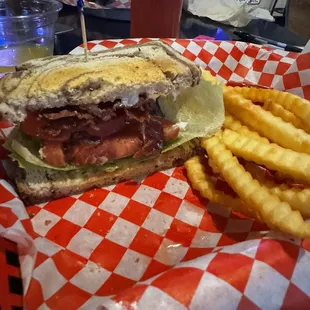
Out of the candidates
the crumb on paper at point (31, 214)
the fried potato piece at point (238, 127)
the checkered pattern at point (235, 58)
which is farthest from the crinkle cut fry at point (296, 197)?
the checkered pattern at point (235, 58)

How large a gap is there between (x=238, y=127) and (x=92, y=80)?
724 millimetres

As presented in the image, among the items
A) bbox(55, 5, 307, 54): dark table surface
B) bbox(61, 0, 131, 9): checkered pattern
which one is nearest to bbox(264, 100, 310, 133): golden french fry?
bbox(55, 5, 307, 54): dark table surface

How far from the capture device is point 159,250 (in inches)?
61.9

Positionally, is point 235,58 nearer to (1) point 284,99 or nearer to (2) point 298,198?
(1) point 284,99

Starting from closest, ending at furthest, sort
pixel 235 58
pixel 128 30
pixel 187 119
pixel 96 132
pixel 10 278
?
pixel 10 278 → pixel 96 132 → pixel 187 119 → pixel 235 58 → pixel 128 30

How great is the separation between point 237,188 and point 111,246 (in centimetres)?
55

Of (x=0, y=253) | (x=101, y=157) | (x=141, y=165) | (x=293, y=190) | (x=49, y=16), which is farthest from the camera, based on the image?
(x=49, y=16)

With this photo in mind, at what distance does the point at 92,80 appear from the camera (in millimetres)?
1610

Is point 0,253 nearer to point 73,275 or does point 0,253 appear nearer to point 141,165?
point 73,275

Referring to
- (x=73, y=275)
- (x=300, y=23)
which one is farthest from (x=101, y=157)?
(x=300, y=23)

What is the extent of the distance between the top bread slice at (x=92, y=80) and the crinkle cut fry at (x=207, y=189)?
1.21 ft

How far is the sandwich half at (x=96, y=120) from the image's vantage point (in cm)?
161

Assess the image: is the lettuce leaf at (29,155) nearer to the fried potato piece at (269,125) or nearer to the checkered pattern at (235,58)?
the fried potato piece at (269,125)

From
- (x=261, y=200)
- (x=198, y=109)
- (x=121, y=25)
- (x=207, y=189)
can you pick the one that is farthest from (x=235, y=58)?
(x=261, y=200)
